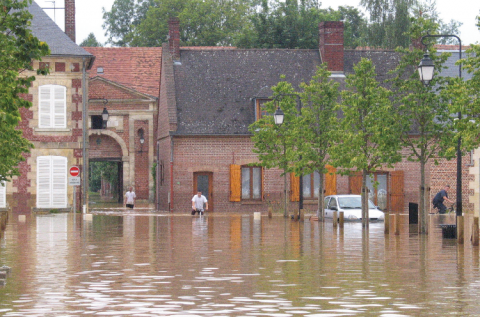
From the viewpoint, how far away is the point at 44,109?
4566 cm

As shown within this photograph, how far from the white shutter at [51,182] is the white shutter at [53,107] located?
5.86 ft

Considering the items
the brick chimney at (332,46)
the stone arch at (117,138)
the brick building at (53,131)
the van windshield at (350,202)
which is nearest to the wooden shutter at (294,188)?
the brick chimney at (332,46)

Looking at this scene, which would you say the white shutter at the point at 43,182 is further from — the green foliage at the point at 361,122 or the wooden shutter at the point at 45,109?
the green foliage at the point at 361,122

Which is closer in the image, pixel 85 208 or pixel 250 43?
pixel 85 208

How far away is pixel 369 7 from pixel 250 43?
9.31m

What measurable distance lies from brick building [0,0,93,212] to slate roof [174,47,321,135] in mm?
5772

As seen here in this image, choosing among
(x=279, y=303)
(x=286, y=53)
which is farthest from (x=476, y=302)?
(x=286, y=53)

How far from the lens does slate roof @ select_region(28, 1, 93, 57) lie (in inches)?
1781

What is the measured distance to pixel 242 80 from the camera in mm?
50312

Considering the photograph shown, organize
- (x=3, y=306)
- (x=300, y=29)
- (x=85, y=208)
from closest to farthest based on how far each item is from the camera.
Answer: (x=3, y=306) < (x=85, y=208) < (x=300, y=29)

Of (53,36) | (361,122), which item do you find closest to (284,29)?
Result: (53,36)

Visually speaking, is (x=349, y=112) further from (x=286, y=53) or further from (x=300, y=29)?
(x=300, y=29)

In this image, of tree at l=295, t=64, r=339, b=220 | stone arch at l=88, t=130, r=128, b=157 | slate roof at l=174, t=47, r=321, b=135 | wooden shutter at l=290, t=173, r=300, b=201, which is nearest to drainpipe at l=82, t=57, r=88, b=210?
slate roof at l=174, t=47, r=321, b=135

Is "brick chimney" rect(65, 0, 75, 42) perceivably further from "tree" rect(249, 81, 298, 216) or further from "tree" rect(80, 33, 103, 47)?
"tree" rect(80, 33, 103, 47)
